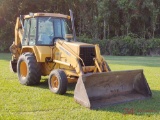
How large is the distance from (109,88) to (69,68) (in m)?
1.43

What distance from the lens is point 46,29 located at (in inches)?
310

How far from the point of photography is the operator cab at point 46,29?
783cm

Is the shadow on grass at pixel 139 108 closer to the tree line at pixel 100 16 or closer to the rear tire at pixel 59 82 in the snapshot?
the rear tire at pixel 59 82

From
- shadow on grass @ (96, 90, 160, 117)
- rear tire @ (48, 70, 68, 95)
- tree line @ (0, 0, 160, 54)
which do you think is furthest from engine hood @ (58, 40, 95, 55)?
tree line @ (0, 0, 160, 54)

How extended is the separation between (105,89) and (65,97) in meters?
1.01

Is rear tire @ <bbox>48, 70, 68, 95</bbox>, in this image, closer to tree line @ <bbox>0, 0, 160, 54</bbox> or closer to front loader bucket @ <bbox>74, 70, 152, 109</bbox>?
front loader bucket @ <bbox>74, 70, 152, 109</bbox>

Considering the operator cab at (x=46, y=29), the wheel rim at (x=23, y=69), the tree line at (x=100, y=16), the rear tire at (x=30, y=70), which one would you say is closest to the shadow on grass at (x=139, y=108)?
the rear tire at (x=30, y=70)

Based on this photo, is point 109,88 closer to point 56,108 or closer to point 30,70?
point 56,108

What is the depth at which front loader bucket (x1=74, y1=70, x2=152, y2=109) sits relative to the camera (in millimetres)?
5797

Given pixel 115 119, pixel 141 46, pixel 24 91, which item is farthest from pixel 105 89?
pixel 141 46

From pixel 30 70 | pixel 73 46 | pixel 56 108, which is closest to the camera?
pixel 56 108

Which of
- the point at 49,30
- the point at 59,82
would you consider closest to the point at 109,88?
the point at 59,82

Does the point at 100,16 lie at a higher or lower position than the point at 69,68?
higher

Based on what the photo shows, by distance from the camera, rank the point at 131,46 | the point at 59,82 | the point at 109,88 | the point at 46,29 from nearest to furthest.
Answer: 1. the point at 109,88
2. the point at 59,82
3. the point at 46,29
4. the point at 131,46
